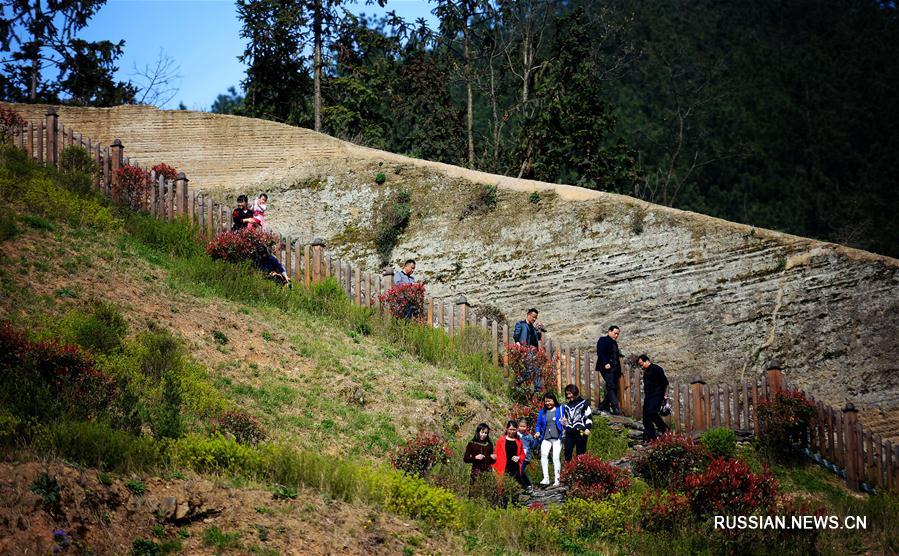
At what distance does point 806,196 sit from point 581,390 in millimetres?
27563

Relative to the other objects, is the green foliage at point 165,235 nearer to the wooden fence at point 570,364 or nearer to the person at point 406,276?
the wooden fence at point 570,364

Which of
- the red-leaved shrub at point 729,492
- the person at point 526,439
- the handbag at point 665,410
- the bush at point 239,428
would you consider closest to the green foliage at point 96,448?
the bush at point 239,428

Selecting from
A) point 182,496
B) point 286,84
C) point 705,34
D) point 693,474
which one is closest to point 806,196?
point 705,34

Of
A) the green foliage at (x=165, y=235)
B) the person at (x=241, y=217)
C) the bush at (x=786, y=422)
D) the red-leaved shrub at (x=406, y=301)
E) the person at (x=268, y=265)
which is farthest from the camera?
the person at (x=241, y=217)

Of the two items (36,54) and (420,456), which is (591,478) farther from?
(36,54)

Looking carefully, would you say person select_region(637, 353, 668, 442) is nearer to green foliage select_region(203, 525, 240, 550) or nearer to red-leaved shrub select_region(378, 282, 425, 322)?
red-leaved shrub select_region(378, 282, 425, 322)

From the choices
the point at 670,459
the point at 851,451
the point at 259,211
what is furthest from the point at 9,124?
the point at 851,451

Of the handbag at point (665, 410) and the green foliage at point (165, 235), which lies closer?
the handbag at point (665, 410)

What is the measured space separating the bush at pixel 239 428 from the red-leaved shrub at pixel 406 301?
606cm

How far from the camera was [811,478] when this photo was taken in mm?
16188

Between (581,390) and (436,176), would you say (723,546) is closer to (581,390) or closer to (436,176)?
(581,390)

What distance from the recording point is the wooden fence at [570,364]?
16.2 metres

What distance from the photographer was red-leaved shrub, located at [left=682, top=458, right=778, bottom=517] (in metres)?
12.9

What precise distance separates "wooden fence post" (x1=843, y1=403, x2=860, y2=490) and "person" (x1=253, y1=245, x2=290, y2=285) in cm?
1001
